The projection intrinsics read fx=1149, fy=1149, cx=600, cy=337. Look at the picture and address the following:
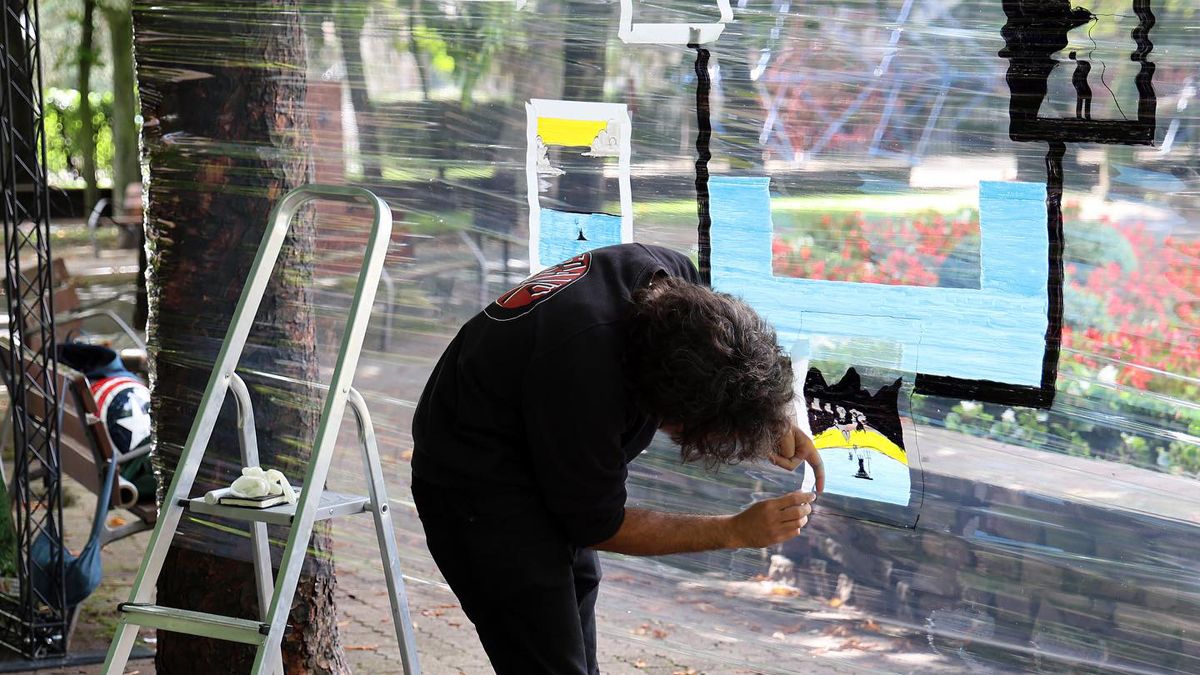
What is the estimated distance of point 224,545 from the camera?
300 centimetres

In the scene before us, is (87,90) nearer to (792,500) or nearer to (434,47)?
(434,47)

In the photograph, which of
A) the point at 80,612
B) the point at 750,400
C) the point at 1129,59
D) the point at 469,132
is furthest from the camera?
the point at 80,612

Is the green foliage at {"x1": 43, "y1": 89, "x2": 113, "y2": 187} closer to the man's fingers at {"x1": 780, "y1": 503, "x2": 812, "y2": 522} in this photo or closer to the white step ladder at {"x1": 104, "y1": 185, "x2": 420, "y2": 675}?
the white step ladder at {"x1": 104, "y1": 185, "x2": 420, "y2": 675}

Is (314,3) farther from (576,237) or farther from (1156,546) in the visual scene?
(1156,546)

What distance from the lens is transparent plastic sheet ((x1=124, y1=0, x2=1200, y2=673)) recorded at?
239 centimetres

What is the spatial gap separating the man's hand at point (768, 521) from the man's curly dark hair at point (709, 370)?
5.5 inches

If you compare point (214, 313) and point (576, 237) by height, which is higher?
point (576, 237)

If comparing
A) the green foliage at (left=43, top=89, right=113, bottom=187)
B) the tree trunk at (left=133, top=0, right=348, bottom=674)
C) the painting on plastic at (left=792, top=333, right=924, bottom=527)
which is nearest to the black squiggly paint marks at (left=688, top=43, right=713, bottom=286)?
the painting on plastic at (left=792, top=333, right=924, bottom=527)

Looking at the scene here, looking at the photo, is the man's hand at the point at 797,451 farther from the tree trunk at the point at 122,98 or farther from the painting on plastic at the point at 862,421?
the tree trunk at the point at 122,98

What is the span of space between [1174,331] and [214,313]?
231cm

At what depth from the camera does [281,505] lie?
7.43ft

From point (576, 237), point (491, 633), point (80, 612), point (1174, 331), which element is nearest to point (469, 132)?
point (576, 237)

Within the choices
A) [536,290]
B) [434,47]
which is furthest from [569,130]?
[536,290]

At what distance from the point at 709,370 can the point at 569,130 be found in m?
1.33
